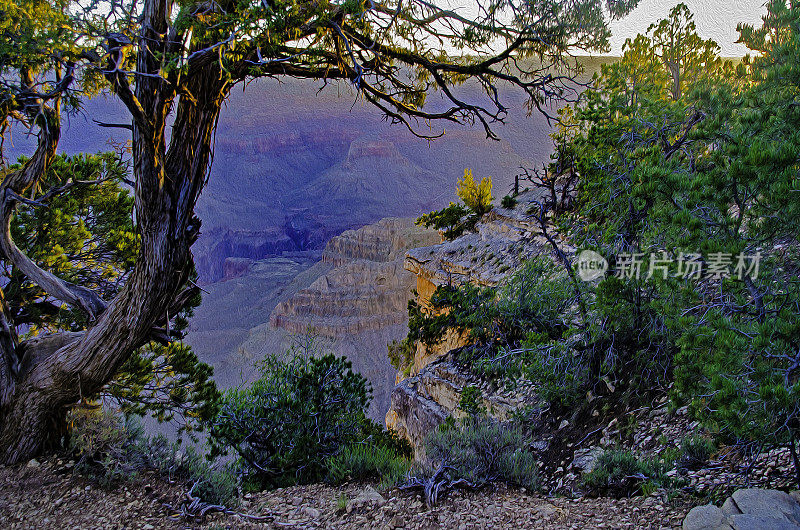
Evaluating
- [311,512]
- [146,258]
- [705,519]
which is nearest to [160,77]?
[146,258]

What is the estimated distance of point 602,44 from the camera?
14.2 feet

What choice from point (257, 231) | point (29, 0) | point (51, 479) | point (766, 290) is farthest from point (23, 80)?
point (257, 231)

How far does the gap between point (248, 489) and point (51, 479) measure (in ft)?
7.86

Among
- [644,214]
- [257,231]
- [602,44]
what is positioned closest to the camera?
[602,44]

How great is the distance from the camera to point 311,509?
147 inches

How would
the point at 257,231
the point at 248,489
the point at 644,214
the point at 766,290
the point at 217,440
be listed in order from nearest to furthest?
the point at 766,290, the point at 644,214, the point at 248,489, the point at 217,440, the point at 257,231

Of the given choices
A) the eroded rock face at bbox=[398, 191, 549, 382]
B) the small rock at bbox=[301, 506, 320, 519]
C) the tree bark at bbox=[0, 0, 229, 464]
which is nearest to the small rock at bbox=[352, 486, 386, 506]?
the small rock at bbox=[301, 506, 320, 519]

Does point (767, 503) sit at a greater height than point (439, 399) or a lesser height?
greater

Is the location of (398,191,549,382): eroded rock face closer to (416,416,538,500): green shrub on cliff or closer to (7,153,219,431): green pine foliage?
(7,153,219,431): green pine foliage

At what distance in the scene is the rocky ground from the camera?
126 inches

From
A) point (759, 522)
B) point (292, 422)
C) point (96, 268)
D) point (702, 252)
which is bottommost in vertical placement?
point (292, 422)

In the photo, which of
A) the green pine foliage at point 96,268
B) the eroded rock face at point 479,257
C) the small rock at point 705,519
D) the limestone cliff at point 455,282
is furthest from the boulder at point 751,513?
the eroded rock face at point 479,257

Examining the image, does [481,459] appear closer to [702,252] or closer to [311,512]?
→ [311,512]

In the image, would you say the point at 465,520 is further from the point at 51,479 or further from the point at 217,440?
the point at 217,440
